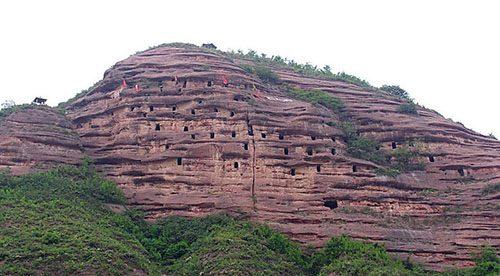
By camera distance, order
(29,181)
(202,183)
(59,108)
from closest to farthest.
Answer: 1. (29,181)
2. (202,183)
3. (59,108)

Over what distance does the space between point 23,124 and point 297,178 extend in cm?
1794

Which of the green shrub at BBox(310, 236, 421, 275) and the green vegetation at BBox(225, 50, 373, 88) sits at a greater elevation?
the green vegetation at BBox(225, 50, 373, 88)

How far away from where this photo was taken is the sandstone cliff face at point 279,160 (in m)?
33.3

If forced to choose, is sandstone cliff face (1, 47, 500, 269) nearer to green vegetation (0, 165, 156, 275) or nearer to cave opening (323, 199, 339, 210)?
cave opening (323, 199, 339, 210)

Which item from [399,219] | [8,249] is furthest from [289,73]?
[8,249]

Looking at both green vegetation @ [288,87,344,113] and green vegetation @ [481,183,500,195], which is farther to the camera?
green vegetation @ [288,87,344,113]

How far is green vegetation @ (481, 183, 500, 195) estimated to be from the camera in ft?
113

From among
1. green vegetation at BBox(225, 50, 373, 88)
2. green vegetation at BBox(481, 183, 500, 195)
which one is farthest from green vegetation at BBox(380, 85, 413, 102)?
green vegetation at BBox(481, 183, 500, 195)

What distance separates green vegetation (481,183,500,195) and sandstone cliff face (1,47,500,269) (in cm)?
35

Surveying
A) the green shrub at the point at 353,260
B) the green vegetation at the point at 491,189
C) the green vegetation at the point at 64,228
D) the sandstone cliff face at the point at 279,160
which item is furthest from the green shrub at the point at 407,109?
the green vegetation at the point at 64,228

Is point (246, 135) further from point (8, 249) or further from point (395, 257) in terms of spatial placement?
point (8, 249)

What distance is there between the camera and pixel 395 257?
101ft

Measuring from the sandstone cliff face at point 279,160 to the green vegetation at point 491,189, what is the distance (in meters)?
0.35

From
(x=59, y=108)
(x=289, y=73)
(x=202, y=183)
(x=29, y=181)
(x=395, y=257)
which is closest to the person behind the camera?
(x=395, y=257)
